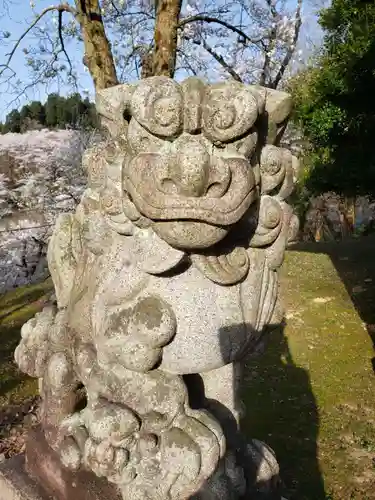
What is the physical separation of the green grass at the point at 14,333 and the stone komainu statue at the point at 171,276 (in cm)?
318

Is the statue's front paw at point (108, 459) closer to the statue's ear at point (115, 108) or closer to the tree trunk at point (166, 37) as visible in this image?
the statue's ear at point (115, 108)

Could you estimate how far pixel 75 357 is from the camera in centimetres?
175

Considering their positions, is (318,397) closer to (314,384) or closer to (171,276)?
(314,384)

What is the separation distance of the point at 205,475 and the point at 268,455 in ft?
1.27

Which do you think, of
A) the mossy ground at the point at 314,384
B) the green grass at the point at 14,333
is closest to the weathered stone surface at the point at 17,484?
the mossy ground at the point at 314,384

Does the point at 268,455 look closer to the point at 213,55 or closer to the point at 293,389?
the point at 293,389

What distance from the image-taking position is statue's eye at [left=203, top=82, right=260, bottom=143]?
4.53 feet

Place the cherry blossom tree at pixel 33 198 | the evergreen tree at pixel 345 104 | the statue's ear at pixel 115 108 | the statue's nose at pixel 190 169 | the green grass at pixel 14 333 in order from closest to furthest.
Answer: the statue's nose at pixel 190 169 < the statue's ear at pixel 115 108 < the green grass at pixel 14 333 < the evergreen tree at pixel 345 104 < the cherry blossom tree at pixel 33 198

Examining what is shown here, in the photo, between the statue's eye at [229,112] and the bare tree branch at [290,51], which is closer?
the statue's eye at [229,112]

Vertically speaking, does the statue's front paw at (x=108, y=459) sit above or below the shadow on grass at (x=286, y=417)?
above

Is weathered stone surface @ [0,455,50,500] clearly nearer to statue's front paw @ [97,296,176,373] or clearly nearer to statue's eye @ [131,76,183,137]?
statue's front paw @ [97,296,176,373]

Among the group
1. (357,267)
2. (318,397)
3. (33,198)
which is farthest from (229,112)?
(33,198)

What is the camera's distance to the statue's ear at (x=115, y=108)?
4.87 feet

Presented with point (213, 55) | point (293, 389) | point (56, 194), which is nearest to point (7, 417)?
point (293, 389)
